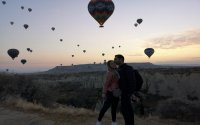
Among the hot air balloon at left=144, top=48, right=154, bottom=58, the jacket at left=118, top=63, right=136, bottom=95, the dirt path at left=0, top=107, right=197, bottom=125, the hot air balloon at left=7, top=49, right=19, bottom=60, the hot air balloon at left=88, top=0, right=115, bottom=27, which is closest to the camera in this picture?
the jacket at left=118, top=63, right=136, bottom=95

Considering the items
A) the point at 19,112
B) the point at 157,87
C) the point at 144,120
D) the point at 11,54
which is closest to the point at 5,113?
the point at 19,112

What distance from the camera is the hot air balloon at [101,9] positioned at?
40.8 metres

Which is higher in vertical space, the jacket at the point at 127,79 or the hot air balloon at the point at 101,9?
the hot air balloon at the point at 101,9

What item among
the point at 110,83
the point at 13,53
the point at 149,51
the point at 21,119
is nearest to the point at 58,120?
the point at 21,119

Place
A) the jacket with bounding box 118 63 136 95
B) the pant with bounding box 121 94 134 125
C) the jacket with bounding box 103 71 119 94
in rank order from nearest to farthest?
the jacket with bounding box 118 63 136 95
the pant with bounding box 121 94 134 125
the jacket with bounding box 103 71 119 94

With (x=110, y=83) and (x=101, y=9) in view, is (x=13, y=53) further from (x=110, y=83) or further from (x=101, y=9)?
(x=110, y=83)

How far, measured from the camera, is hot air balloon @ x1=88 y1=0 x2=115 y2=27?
134ft

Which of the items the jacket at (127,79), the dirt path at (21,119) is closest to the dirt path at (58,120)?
the dirt path at (21,119)

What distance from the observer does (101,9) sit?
4075 centimetres

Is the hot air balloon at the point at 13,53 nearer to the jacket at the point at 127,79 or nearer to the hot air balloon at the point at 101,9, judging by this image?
the hot air balloon at the point at 101,9

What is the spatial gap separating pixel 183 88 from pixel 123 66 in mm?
68229

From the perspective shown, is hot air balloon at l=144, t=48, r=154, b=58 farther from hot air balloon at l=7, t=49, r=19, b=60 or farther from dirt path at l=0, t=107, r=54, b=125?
dirt path at l=0, t=107, r=54, b=125

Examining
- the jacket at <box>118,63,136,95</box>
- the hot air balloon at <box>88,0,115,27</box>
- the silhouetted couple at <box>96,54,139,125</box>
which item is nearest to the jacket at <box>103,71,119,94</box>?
the silhouetted couple at <box>96,54,139,125</box>

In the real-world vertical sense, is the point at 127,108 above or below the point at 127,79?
below
